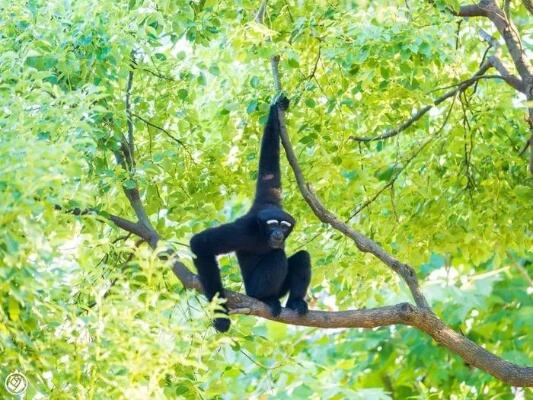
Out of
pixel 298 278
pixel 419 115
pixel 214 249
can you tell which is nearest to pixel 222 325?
pixel 214 249

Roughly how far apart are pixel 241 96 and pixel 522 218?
2931 millimetres

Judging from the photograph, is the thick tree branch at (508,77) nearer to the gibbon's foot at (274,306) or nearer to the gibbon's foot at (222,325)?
the gibbon's foot at (274,306)

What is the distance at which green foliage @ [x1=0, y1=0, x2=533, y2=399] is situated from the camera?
618 centimetres

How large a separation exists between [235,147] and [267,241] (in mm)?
1202

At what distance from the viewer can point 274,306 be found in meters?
8.86

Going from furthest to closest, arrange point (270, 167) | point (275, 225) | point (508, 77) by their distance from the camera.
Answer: point (270, 167) < point (275, 225) < point (508, 77)

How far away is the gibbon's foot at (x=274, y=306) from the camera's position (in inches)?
336

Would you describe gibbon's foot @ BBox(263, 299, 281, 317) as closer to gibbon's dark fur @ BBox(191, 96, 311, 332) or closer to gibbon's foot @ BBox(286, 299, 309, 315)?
gibbon's dark fur @ BBox(191, 96, 311, 332)

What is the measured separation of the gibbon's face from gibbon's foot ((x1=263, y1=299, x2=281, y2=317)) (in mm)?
564

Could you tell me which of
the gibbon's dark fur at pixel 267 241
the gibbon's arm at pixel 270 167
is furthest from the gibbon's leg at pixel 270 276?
the gibbon's arm at pixel 270 167

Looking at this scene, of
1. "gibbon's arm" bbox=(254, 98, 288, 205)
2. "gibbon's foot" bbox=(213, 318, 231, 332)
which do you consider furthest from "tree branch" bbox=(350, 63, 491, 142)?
"gibbon's foot" bbox=(213, 318, 231, 332)

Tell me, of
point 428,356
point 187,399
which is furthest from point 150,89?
point 428,356

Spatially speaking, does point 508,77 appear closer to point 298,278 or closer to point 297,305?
point 298,278

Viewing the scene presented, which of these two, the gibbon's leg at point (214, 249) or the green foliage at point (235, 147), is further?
the gibbon's leg at point (214, 249)
